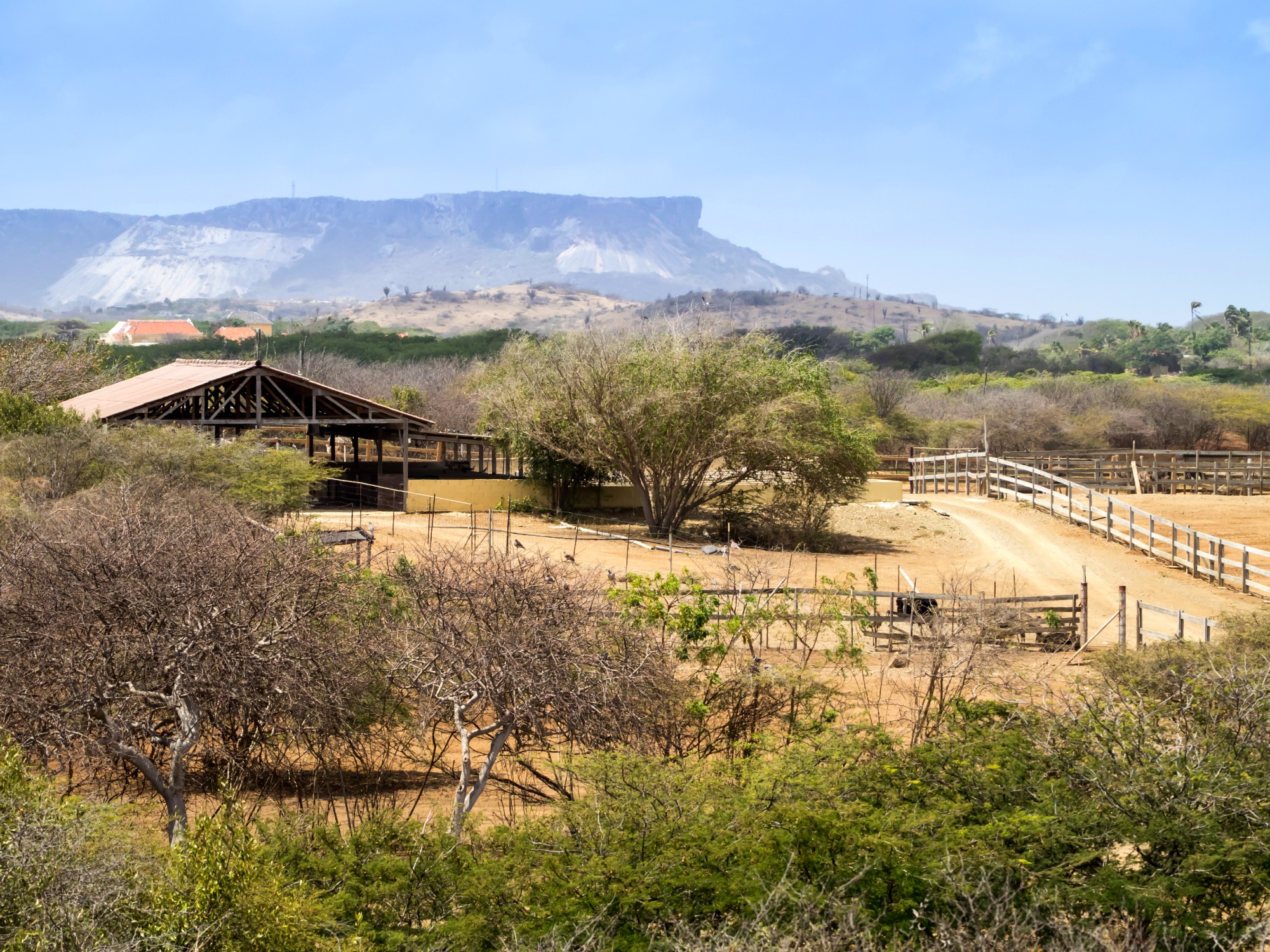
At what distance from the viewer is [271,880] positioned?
7.52 meters

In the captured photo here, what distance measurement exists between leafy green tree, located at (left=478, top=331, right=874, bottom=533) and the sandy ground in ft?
8.83

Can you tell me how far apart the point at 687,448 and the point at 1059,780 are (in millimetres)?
23804

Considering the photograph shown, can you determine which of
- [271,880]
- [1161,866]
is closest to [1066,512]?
[1161,866]

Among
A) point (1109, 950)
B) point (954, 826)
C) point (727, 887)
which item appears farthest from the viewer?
point (954, 826)

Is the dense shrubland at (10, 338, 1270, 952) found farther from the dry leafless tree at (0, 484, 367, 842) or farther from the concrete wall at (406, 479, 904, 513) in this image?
the concrete wall at (406, 479, 904, 513)

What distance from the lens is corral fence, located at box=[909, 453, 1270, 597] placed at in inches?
996

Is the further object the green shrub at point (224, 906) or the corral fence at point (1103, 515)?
the corral fence at point (1103, 515)

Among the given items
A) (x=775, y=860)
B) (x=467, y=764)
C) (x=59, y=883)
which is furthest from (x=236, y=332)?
(x=775, y=860)

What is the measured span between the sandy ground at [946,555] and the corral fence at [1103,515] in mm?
324

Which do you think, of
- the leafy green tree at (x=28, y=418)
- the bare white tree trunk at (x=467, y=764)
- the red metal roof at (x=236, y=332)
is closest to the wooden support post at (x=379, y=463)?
the leafy green tree at (x=28, y=418)

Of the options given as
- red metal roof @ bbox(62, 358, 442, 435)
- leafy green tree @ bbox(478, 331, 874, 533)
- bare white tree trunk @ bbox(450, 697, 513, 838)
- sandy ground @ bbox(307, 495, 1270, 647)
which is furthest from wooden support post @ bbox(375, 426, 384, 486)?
bare white tree trunk @ bbox(450, 697, 513, 838)

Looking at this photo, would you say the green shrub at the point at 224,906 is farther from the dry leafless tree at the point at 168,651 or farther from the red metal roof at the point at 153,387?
the red metal roof at the point at 153,387

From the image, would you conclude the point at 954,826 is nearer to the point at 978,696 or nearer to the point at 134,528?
the point at 978,696

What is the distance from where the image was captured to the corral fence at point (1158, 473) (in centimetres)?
4116
